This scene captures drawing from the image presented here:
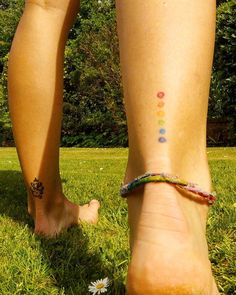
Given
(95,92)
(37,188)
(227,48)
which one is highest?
(227,48)

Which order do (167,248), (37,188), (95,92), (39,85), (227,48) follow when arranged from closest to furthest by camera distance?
1. (167,248)
2. (39,85)
3. (37,188)
4. (227,48)
5. (95,92)

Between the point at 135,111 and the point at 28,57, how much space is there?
820 millimetres

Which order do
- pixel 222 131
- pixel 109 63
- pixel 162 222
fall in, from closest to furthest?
pixel 162 222
pixel 222 131
pixel 109 63

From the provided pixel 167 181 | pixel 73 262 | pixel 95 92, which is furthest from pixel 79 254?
pixel 95 92

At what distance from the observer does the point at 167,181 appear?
0.96 m

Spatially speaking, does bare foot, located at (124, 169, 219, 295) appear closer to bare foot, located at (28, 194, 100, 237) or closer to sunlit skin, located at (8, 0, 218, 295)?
sunlit skin, located at (8, 0, 218, 295)

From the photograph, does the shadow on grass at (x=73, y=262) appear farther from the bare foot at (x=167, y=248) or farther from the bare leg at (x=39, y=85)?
the bare foot at (x=167, y=248)

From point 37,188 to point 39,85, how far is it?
15.6 inches

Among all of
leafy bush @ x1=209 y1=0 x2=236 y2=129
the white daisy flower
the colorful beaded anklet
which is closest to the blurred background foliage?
leafy bush @ x1=209 y1=0 x2=236 y2=129

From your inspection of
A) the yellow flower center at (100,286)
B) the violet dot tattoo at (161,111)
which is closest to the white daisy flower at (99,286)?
the yellow flower center at (100,286)

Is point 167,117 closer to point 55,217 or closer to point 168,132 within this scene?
point 168,132

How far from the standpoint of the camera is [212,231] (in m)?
1.85

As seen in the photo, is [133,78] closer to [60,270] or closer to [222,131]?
[60,270]

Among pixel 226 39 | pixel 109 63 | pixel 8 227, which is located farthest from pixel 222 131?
pixel 8 227
